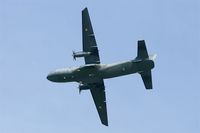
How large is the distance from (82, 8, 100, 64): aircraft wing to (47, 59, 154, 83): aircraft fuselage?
2591 millimetres

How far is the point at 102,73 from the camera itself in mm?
141625

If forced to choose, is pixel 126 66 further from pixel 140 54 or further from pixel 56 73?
pixel 56 73

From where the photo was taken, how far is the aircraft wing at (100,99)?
149m

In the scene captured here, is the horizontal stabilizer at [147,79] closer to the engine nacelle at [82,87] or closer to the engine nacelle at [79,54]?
the engine nacelle at [79,54]

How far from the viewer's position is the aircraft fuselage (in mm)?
137750

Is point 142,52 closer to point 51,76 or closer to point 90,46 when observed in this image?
point 90,46

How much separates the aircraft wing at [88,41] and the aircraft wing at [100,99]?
→ 5.36 meters

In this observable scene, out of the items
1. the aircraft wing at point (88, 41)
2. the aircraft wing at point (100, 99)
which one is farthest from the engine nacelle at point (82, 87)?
the aircraft wing at point (88, 41)

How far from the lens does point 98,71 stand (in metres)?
142

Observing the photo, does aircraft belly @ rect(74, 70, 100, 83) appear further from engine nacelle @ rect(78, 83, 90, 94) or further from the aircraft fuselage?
engine nacelle @ rect(78, 83, 90, 94)

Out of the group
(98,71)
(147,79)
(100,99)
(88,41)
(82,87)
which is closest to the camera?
(98,71)

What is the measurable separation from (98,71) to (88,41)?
669 cm

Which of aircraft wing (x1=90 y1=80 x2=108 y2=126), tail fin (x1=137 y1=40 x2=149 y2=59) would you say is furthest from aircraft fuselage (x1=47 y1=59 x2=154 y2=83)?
aircraft wing (x1=90 y1=80 x2=108 y2=126)

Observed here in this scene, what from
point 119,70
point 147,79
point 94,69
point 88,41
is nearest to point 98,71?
point 94,69
